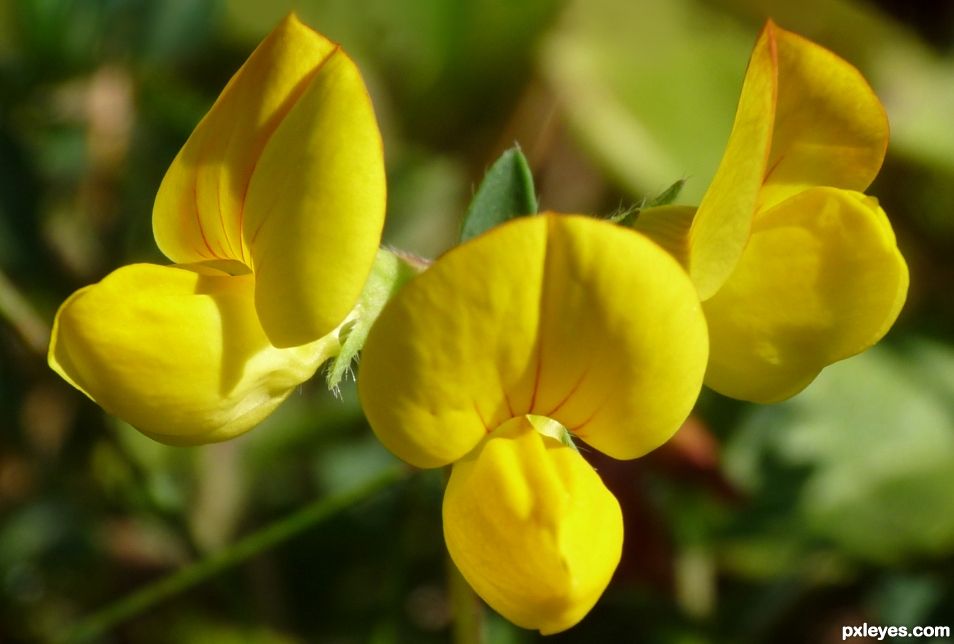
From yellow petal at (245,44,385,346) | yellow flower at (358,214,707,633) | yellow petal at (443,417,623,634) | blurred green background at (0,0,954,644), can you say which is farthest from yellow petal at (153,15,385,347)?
blurred green background at (0,0,954,644)

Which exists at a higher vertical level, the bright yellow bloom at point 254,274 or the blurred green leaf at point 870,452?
the bright yellow bloom at point 254,274

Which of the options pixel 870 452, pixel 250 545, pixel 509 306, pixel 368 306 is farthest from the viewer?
pixel 870 452

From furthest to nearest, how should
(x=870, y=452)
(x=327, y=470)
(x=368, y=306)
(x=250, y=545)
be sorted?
(x=870, y=452) → (x=327, y=470) → (x=250, y=545) → (x=368, y=306)

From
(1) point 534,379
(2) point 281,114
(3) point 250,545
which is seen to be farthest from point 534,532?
(3) point 250,545

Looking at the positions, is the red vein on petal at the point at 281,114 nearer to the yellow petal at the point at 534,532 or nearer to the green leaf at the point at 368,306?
the green leaf at the point at 368,306

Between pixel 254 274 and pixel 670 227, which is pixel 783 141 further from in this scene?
pixel 254 274

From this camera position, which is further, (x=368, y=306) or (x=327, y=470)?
(x=327, y=470)

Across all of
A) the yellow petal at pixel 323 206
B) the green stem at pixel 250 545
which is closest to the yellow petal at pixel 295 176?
the yellow petal at pixel 323 206
